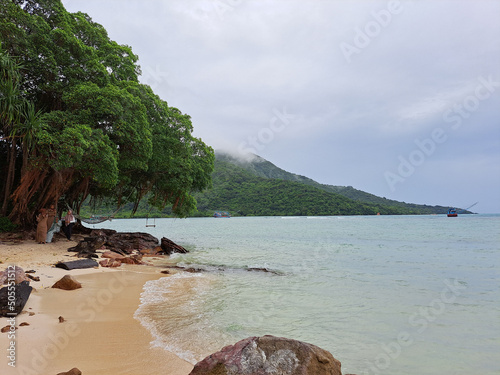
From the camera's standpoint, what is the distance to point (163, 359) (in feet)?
12.4

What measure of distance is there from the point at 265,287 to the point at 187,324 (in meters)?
3.62

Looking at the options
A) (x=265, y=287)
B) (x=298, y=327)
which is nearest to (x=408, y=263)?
(x=265, y=287)

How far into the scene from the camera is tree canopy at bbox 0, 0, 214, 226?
1065 cm

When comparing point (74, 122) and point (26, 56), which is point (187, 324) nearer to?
point (74, 122)

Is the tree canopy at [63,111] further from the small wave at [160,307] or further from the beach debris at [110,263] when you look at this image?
the small wave at [160,307]

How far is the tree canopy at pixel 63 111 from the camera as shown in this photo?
1065 cm

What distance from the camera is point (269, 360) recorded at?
2.74 meters

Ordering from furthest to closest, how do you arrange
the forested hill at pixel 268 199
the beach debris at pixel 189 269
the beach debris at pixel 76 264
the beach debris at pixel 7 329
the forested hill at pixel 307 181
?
the forested hill at pixel 307 181 → the forested hill at pixel 268 199 → the beach debris at pixel 189 269 → the beach debris at pixel 76 264 → the beach debris at pixel 7 329

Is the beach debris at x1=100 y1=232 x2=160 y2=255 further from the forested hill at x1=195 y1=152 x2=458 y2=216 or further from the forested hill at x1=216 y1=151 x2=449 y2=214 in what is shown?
the forested hill at x1=216 y1=151 x2=449 y2=214

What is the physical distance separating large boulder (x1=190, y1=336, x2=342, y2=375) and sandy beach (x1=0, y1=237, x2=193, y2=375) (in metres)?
1.04

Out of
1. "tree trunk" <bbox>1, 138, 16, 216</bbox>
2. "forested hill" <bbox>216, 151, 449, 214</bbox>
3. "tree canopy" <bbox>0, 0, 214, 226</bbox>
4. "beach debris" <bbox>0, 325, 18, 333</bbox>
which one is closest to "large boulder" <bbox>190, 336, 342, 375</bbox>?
"beach debris" <bbox>0, 325, 18, 333</bbox>

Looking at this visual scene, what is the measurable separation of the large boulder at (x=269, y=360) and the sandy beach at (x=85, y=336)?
1.04m

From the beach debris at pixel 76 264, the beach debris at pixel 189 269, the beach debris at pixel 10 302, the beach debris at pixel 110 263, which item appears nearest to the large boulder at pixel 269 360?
the beach debris at pixel 10 302

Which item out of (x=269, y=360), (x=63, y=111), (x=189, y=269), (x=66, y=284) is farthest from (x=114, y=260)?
(x=269, y=360)
